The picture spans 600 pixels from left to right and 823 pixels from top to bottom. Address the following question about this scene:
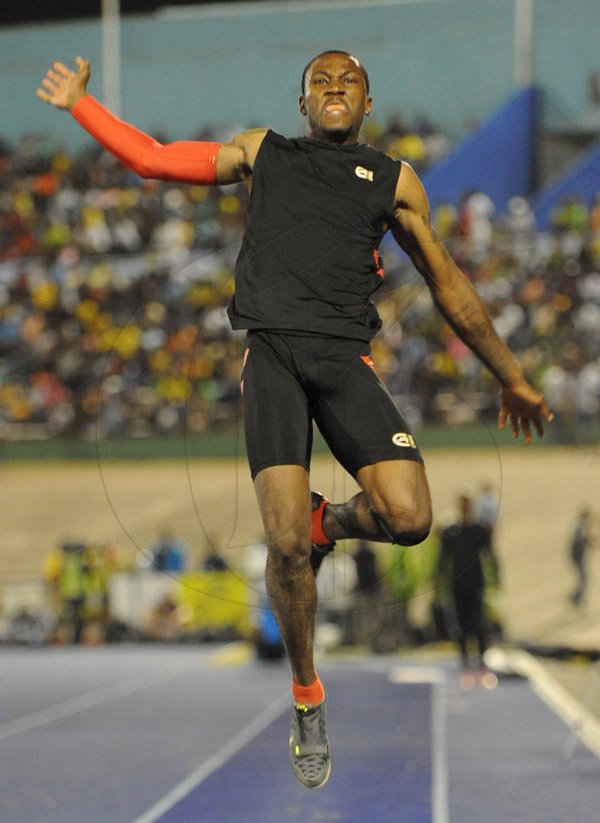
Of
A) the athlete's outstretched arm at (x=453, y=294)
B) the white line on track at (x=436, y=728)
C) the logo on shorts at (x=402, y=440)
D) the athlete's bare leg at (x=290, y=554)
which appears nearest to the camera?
the athlete's bare leg at (x=290, y=554)

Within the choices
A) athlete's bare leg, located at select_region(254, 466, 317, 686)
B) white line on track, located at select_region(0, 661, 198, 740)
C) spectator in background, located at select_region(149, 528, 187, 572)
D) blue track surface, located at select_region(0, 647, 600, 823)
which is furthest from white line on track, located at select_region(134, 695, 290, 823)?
spectator in background, located at select_region(149, 528, 187, 572)

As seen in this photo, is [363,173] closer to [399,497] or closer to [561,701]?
[399,497]

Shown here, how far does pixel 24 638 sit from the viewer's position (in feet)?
65.0

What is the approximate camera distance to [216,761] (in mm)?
10023

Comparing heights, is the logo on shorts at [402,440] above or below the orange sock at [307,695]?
above

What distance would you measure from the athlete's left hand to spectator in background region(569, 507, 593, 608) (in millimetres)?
13666

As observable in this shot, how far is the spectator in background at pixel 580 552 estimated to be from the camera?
62.6ft

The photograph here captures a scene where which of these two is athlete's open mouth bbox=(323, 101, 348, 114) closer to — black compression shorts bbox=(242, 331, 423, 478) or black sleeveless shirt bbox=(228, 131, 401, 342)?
black sleeveless shirt bbox=(228, 131, 401, 342)

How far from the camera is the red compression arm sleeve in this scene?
16.6 ft

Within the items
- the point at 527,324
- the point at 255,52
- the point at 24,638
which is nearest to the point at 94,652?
the point at 24,638

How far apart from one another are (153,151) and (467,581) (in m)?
10.1

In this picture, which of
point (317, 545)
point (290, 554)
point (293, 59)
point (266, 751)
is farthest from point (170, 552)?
point (290, 554)

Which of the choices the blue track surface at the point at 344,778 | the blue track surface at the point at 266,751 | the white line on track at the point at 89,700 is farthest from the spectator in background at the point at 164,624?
the blue track surface at the point at 344,778

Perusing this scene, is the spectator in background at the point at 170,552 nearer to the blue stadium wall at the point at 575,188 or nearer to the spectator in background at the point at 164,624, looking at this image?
the spectator in background at the point at 164,624
